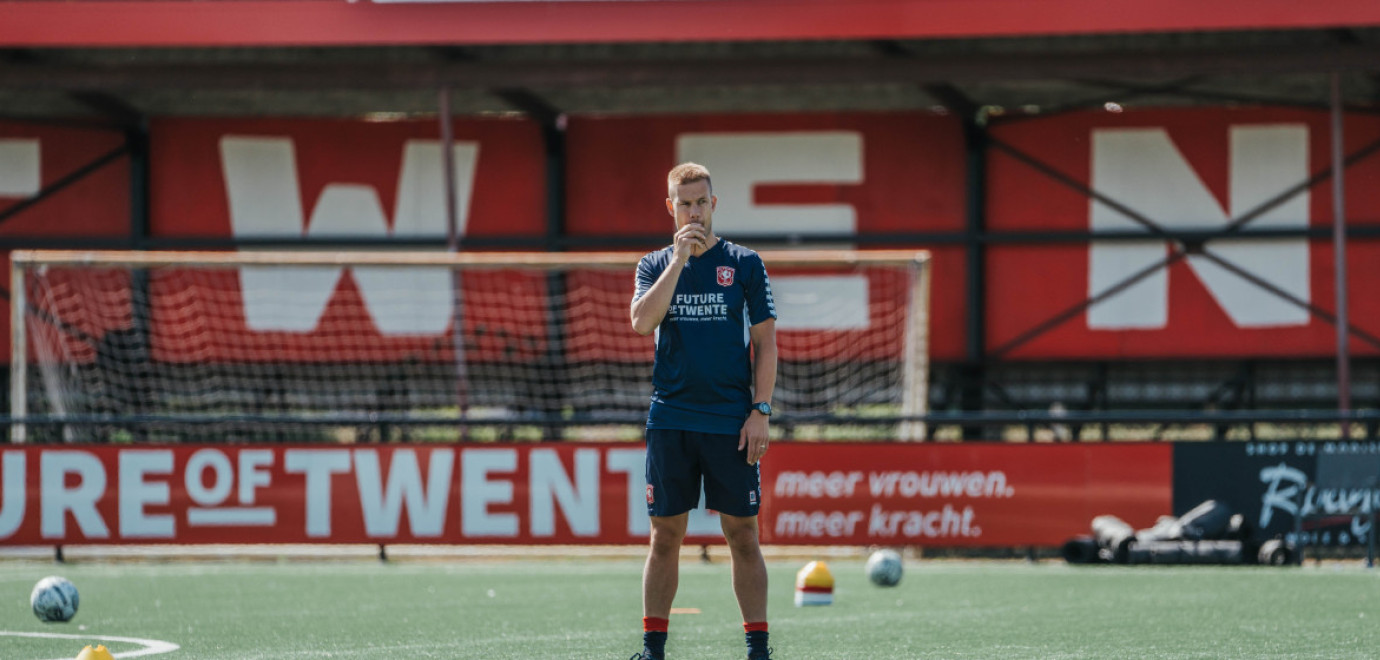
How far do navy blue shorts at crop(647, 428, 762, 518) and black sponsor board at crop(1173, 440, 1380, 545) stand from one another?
8.37 meters

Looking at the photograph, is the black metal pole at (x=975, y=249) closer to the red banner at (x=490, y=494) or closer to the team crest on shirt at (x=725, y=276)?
the red banner at (x=490, y=494)

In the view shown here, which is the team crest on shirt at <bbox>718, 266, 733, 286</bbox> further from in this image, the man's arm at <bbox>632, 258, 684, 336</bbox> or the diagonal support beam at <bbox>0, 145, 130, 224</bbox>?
the diagonal support beam at <bbox>0, 145, 130, 224</bbox>

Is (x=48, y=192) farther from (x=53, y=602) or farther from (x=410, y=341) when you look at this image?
(x=53, y=602)

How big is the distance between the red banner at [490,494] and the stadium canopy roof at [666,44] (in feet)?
13.1

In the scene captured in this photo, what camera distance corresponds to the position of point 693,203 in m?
6.16

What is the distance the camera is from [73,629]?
347 inches

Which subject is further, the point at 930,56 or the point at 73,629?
the point at 930,56

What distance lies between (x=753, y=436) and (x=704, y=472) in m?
0.23

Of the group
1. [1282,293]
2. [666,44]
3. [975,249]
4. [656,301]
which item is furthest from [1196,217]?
[656,301]

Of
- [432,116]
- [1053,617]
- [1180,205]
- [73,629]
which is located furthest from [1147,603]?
[432,116]

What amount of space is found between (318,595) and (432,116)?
9.59 m

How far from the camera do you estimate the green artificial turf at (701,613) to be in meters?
7.73

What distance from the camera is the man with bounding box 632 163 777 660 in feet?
20.5

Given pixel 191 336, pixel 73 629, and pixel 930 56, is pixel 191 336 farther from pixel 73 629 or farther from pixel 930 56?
pixel 73 629
